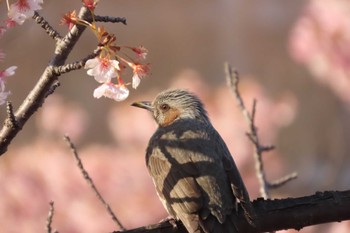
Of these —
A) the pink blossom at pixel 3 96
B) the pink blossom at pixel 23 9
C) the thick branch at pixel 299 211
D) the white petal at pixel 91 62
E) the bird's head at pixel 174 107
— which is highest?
the bird's head at pixel 174 107

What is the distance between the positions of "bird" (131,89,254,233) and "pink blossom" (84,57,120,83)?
64 cm

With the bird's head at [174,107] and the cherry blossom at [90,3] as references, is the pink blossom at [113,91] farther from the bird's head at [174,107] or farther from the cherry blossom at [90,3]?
the bird's head at [174,107]

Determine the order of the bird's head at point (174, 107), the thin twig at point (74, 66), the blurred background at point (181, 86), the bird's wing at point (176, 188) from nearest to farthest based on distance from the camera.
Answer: the thin twig at point (74, 66) < the bird's wing at point (176, 188) < the bird's head at point (174, 107) < the blurred background at point (181, 86)

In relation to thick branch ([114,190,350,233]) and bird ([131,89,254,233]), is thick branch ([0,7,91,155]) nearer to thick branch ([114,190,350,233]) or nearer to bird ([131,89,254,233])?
thick branch ([114,190,350,233])

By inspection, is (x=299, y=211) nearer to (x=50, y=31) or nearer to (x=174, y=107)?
(x=50, y=31)

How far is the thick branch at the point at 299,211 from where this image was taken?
229 cm

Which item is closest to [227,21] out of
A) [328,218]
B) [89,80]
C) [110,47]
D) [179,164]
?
[89,80]

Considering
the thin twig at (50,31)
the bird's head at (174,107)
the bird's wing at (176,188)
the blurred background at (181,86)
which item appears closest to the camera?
the thin twig at (50,31)

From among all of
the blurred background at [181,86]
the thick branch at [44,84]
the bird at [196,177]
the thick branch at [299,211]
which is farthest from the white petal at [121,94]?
the blurred background at [181,86]

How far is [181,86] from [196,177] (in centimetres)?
195

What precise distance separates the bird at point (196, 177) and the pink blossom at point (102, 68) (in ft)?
2.09

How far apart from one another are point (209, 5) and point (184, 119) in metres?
2.83

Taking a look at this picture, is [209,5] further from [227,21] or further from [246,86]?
[246,86]

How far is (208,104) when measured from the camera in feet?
15.5
